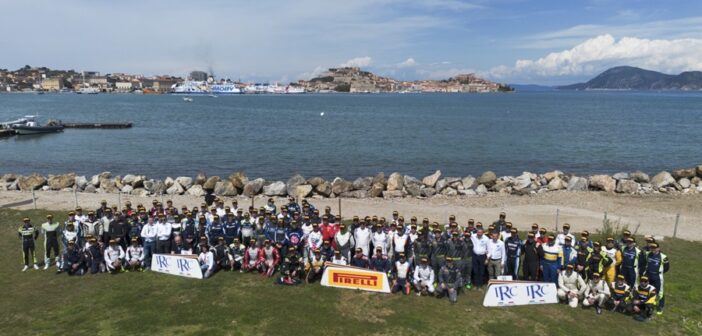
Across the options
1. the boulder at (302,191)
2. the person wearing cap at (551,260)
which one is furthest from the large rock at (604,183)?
the person wearing cap at (551,260)

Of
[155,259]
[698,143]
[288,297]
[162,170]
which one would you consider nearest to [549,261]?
[288,297]

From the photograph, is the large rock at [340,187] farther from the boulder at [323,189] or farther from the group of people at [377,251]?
the group of people at [377,251]

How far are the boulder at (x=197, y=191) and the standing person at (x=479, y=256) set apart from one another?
808 inches

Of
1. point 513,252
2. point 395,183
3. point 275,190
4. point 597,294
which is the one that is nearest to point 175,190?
point 275,190

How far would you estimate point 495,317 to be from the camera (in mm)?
12352

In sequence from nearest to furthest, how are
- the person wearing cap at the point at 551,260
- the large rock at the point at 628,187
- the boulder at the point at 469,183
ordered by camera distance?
the person wearing cap at the point at 551,260 → the large rock at the point at 628,187 → the boulder at the point at 469,183

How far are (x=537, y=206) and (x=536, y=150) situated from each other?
105ft

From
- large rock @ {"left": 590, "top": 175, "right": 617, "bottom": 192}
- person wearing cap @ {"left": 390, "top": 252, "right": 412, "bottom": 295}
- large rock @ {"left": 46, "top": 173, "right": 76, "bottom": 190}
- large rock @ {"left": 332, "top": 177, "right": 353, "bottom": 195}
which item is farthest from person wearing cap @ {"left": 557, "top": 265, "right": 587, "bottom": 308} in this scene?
large rock @ {"left": 46, "top": 173, "right": 76, "bottom": 190}

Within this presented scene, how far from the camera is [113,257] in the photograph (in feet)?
50.0

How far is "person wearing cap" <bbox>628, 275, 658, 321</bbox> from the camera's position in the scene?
12281 mm

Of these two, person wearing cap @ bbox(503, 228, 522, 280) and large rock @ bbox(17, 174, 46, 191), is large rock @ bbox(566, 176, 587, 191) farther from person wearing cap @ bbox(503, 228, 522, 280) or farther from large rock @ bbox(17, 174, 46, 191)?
large rock @ bbox(17, 174, 46, 191)

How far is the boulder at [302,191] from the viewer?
2930cm

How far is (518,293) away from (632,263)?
3.23 meters

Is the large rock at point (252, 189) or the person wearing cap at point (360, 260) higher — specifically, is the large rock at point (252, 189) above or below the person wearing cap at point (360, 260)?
below
